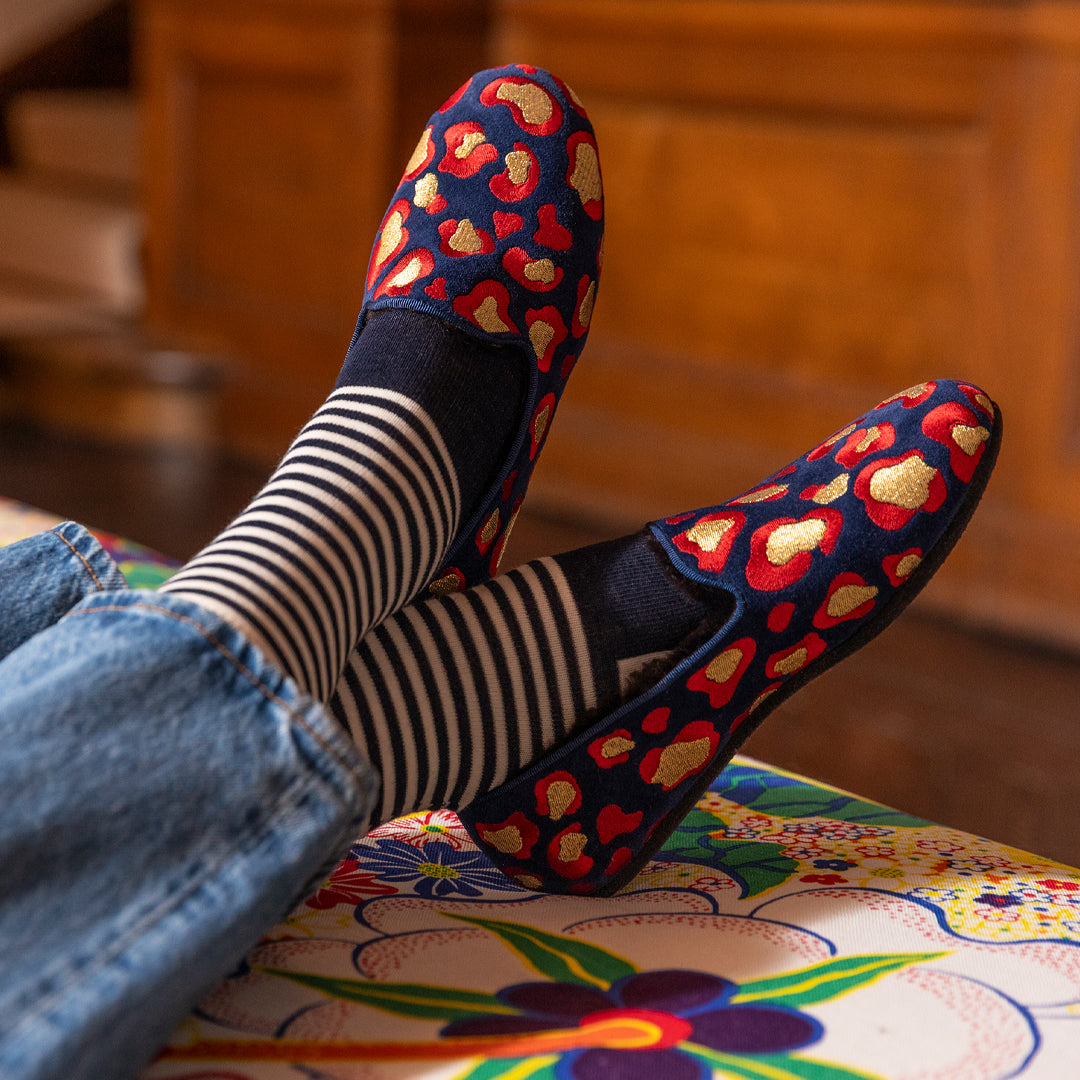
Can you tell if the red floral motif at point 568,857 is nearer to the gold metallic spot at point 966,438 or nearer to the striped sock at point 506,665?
the striped sock at point 506,665

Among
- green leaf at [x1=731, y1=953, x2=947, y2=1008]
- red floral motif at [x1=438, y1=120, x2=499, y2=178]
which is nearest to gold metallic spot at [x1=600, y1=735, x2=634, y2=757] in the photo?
green leaf at [x1=731, y1=953, x2=947, y2=1008]

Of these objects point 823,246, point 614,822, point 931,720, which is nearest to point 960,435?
point 614,822

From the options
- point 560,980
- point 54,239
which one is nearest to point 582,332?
point 560,980

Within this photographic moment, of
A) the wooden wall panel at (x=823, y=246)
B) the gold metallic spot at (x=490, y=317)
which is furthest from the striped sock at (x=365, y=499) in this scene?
the wooden wall panel at (x=823, y=246)

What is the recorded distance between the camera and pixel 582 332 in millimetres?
679

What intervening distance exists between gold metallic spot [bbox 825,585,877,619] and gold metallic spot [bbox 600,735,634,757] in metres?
0.10

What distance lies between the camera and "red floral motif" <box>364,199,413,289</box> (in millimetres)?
658

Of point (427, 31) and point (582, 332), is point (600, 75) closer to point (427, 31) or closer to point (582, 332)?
point (427, 31)

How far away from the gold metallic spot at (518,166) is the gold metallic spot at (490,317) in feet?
0.24

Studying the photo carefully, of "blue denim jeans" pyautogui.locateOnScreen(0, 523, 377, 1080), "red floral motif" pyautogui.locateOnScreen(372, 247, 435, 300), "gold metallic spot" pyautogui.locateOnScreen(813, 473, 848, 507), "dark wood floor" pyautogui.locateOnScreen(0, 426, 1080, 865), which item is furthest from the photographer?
"dark wood floor" pyautogui.locateOnScreen(0, 426, 1080, 865)

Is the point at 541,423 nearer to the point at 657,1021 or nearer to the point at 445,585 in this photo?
the point at 445,585

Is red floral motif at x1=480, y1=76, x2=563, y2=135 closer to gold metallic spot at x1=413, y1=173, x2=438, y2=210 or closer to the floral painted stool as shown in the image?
gold metallic spot at x1=413, y1=173, x2=438, y2=210

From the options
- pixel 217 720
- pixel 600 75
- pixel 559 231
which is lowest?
pixel 217 720

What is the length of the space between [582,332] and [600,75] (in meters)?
1.31
